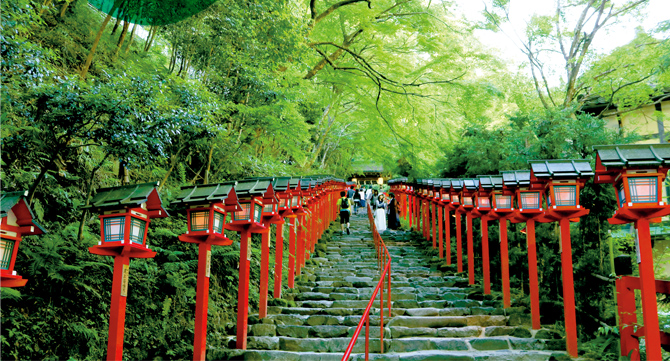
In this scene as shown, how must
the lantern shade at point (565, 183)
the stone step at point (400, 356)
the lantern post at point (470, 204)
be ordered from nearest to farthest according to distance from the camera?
the stone step at point (400, 356) < the lantern shade at point (565, 183) < the lantern post at point (470, 204)

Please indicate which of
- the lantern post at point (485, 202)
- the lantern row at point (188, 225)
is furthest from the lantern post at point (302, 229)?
the lantern post at point (485, 202)

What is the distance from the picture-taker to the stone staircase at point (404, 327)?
6863mm

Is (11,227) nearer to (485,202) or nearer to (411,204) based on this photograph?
(485,202)

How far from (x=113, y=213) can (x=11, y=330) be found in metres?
1.78

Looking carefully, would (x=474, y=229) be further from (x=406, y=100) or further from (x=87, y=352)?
(x=87, y=352)

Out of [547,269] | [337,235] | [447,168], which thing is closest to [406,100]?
[447,168]

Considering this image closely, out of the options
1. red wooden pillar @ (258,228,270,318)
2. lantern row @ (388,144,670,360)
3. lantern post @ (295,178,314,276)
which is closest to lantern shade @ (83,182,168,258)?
red wooden pillar @ (258,228,270,318)

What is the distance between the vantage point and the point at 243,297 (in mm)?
7266

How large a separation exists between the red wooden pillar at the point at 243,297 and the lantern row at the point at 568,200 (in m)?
5.19

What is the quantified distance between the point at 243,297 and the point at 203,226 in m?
1.81

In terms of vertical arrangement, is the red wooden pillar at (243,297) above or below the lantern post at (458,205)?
below

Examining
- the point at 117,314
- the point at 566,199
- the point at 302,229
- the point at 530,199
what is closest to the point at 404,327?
the point at 530,199

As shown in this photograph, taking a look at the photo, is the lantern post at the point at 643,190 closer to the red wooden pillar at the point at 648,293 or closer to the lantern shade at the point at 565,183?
the red wooden pillar at the point at 648,293

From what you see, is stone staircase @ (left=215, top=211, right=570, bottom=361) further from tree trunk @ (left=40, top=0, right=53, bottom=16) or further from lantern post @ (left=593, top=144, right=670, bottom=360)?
tree trunk @ (left=40, top=0, right=53, bottom=16)
